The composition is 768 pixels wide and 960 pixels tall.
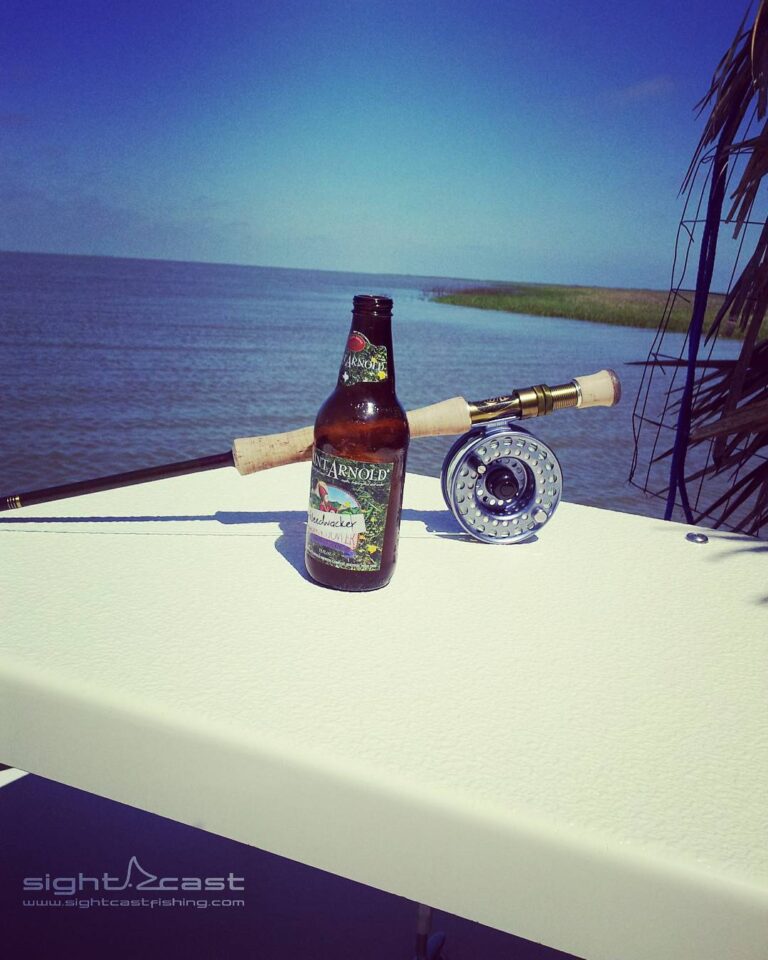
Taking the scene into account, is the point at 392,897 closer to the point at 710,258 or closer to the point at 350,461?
the point at 350,461

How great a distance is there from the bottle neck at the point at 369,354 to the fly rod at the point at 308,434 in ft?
0.53

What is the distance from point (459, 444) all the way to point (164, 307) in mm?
27551

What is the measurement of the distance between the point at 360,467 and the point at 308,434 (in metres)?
0.21

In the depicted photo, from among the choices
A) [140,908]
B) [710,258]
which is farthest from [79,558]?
[710,258]

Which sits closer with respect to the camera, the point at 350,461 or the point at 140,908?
the point at 350,461

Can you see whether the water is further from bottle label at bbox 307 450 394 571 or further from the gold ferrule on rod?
bottle label at bbox 307 450 394 571

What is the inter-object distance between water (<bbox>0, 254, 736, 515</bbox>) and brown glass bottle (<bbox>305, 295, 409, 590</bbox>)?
5.91m

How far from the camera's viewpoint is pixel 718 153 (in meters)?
1.67

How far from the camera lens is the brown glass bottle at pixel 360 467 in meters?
0.97

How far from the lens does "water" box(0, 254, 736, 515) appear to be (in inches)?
307
